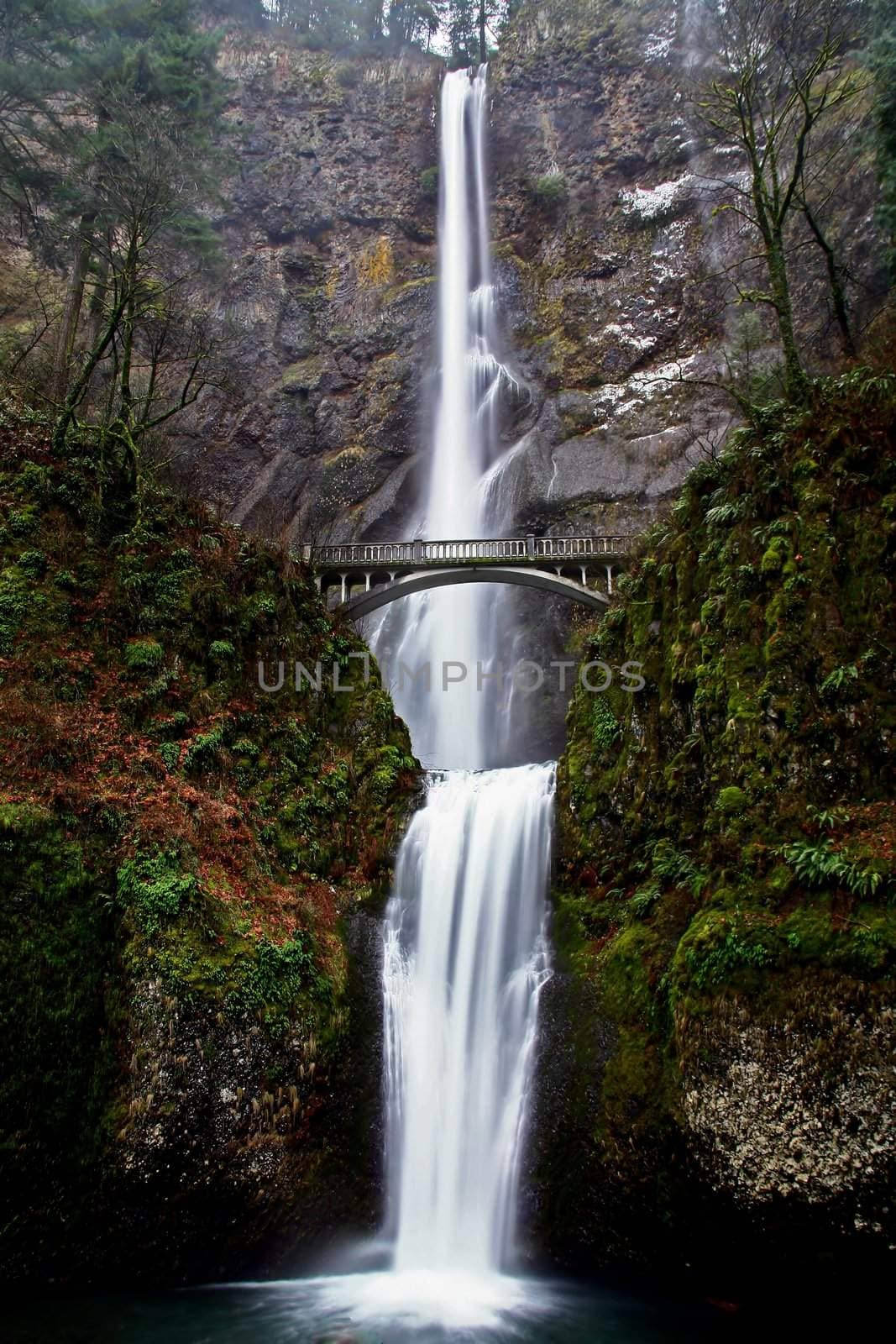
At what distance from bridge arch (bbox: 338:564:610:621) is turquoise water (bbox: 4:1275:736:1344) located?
16362 millimetres

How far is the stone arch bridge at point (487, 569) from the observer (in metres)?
22.2

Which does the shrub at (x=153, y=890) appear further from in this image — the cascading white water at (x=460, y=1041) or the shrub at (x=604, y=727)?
the shrub at (x=604, y=727)

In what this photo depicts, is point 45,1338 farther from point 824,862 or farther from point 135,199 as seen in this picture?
point 135,199

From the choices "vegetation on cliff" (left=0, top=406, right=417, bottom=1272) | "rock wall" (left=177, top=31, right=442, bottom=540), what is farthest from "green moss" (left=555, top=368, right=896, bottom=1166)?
"rock wall" (left=177, top=31, right=442, bottom=540)

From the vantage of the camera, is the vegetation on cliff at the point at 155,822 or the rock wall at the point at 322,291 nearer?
the vegetation on cliff at the point at 155,822

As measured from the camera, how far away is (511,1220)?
9477mm

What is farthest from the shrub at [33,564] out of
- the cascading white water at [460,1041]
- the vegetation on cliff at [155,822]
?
the cascading white water at [460,1041]

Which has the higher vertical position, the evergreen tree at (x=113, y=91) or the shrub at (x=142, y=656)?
the evergreen tree at (x=113, y=91)

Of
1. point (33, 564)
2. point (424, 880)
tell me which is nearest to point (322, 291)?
point (33, 564)

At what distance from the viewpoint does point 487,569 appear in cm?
2277

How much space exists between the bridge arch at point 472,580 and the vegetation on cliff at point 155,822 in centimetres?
625

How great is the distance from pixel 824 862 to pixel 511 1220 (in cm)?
573

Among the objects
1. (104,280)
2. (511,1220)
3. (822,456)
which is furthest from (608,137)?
(511,1220)

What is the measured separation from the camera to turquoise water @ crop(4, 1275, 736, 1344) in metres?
7.59
